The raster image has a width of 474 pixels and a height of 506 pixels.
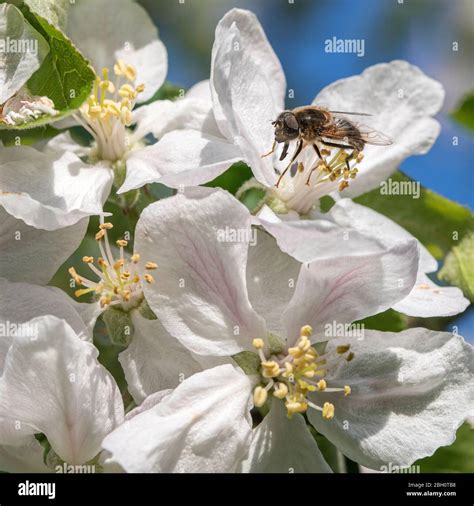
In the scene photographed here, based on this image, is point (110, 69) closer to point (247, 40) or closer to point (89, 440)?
point (247, 40)

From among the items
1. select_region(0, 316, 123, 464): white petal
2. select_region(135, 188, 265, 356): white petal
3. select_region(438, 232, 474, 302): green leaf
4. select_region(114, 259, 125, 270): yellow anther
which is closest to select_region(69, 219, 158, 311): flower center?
select_region(114, 259, 125, 270): yellow anther

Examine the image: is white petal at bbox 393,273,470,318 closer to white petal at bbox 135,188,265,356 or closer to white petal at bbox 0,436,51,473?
white petal at bbox 135,188,265,356

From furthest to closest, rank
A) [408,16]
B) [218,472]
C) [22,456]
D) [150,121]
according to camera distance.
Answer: [408,16] → [150,121] → [22,456] → [218,472]

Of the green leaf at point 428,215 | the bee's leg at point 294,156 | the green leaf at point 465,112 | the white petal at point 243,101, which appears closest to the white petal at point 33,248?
the white petal at point 243,101

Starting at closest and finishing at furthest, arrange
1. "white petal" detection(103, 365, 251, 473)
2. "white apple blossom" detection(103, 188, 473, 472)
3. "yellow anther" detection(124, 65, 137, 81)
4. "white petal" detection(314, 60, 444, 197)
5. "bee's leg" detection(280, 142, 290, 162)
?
"white petal" detection(103, 365, 251, 473), "white apple blossom" detection(103, 188, 473, 472), "bee's leg" detection(280, 142, 290, 162), "yellow anther" detection(124, 65, 137, 81), "white petal" detection(314, 60, 444, 197)

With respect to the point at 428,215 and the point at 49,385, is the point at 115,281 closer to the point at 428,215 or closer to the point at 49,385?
the point at 49,385

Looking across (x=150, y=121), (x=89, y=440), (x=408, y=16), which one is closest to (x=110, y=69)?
(x=150, y=121)
